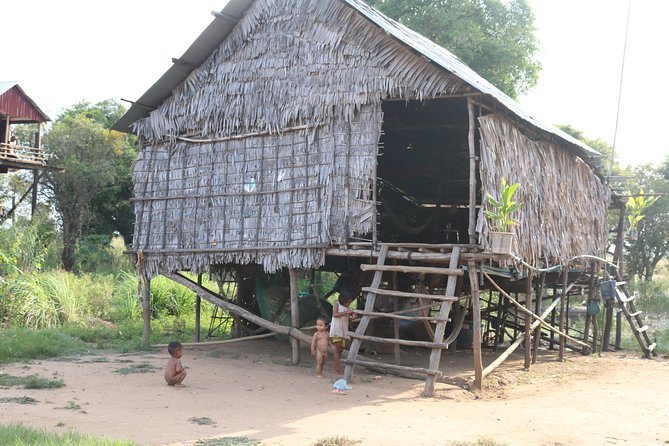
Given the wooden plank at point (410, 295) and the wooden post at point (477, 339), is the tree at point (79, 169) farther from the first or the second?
the wooden post at point (477, 339)

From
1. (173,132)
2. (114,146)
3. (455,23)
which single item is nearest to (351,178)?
A: (173,132)

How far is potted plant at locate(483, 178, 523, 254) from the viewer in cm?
935

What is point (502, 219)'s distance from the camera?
31.2 feet

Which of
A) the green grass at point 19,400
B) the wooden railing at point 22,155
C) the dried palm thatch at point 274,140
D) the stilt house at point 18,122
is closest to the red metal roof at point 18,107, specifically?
the stilt house at point 18,122

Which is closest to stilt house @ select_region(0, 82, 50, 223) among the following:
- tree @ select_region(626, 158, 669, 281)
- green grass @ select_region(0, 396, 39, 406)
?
green grass @ select_region(0, 396, 39, 406)

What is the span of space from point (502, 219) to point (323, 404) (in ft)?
11.0

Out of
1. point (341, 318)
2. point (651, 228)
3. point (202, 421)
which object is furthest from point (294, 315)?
point (651, 228)

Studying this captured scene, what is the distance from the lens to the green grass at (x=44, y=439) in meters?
5.60

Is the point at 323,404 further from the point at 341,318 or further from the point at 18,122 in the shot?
the point at 18,122

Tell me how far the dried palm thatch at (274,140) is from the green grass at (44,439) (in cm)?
568

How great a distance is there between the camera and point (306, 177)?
1142 cm

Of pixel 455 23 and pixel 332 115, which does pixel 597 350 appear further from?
pixel 455 23

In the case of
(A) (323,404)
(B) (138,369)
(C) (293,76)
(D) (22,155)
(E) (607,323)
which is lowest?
(B) (138,369)

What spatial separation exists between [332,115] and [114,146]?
15420mm
